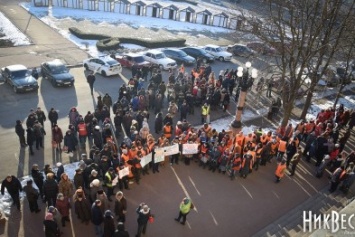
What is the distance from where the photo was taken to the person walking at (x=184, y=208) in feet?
36.4

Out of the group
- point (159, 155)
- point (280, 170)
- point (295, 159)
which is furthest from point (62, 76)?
point (295, 159)

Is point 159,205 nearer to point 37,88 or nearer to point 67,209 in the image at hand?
point 67,209

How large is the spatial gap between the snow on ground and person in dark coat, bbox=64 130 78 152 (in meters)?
20.4

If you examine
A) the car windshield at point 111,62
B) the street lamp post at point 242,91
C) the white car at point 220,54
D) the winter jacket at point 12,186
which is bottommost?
the white car at point 220,54

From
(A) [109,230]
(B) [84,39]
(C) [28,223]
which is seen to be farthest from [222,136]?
(B) [84,39]

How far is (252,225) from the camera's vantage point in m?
12.1

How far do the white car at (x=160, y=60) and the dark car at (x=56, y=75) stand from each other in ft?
25.1

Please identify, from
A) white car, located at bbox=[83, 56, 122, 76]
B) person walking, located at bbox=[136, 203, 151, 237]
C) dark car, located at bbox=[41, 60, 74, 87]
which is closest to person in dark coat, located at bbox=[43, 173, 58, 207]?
person walking, located at bbox=[136, 203, 151, 237]

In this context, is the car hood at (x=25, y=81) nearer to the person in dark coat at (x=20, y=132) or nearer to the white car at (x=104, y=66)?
the white car at (x=104, y=66)

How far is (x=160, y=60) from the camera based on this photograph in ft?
92.0

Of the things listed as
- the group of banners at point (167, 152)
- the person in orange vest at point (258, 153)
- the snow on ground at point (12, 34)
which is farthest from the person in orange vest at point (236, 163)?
the snow on ground at point (12, 34)

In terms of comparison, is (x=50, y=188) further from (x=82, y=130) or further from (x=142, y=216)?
(x=82, y=130)

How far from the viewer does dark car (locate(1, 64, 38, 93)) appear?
2069cm

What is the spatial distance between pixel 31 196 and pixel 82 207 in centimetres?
173
